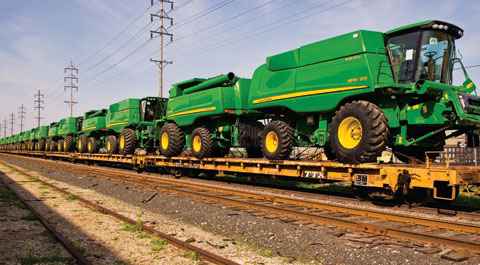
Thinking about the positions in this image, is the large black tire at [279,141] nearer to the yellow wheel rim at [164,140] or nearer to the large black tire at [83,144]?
the yellow wheel rim at [164,140]

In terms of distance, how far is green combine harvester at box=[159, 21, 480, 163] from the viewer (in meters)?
8.14

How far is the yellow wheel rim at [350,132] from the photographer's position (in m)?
8.70

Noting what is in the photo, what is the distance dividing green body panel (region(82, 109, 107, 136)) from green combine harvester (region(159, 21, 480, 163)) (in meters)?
16.3

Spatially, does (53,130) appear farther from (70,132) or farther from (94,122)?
(94,122)

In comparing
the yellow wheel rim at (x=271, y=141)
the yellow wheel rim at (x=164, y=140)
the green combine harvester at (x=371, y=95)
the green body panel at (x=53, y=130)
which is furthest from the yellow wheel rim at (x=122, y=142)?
the green body panel at (x=53, y=130)

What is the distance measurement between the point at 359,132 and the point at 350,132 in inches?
10.5

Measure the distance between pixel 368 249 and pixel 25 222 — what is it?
6.48 metres

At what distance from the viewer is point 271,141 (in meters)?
11.3

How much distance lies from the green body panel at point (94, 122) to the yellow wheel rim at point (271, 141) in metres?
16.5

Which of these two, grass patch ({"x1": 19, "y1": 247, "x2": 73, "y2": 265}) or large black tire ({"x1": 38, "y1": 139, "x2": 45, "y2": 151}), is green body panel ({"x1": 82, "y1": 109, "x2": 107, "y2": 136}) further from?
grass patch ({"x1": 19, "y1": 247, "x2": 73, "y2": 265})

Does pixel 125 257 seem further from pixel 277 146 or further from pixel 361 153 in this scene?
pixel 277 146

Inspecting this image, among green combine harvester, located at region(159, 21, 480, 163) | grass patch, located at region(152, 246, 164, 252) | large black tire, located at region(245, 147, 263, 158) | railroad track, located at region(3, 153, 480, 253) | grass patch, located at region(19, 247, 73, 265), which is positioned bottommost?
grass patch, located at region(19, 247, 73, 265)

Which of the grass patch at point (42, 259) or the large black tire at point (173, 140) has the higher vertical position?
the large black tire at point (173, 140)

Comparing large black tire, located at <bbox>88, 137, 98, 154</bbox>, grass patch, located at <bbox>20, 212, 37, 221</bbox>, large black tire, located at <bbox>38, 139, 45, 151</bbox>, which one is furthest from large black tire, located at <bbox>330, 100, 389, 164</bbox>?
large black tire, located at <bbox>38, 139, 45, 151</bbox>
